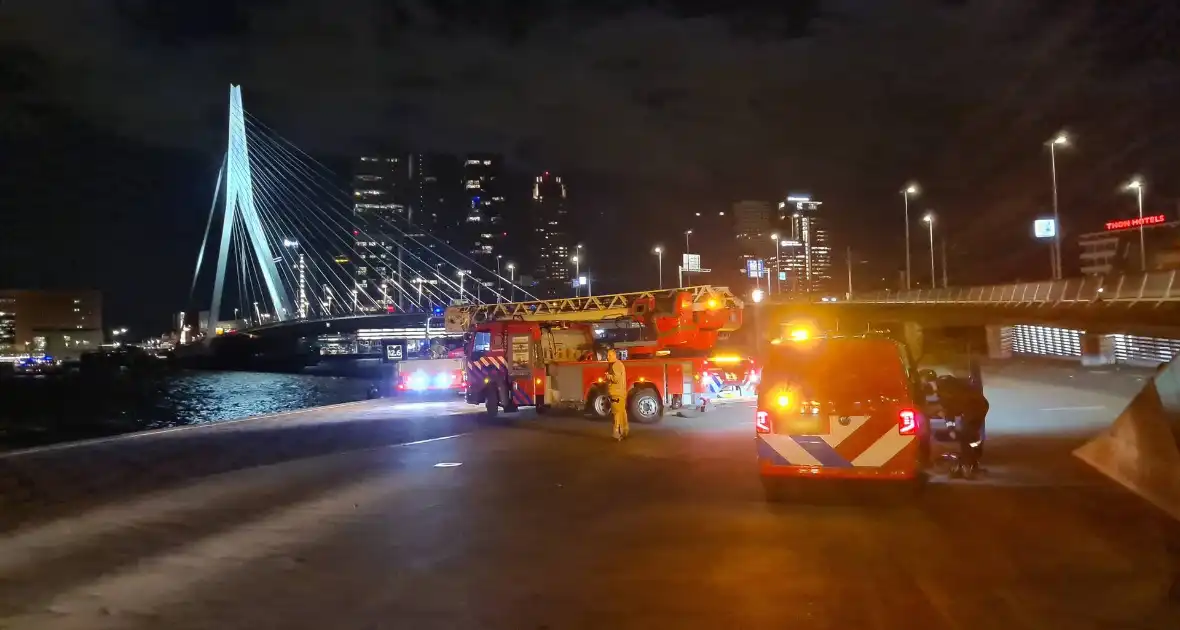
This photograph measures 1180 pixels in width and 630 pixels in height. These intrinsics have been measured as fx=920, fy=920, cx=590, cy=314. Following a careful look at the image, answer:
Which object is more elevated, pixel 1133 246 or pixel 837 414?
pixel 1133 246

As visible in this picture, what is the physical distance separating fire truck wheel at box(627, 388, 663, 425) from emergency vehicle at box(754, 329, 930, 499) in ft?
29.5

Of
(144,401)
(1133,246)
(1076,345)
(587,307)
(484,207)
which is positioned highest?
(484,207)

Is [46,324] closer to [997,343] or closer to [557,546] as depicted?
[997,343]

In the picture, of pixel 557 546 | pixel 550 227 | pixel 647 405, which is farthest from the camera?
pixel 550 227

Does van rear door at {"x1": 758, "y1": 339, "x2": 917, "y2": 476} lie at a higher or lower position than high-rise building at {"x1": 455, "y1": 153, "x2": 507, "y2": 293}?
lower

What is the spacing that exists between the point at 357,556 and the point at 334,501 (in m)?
3.05

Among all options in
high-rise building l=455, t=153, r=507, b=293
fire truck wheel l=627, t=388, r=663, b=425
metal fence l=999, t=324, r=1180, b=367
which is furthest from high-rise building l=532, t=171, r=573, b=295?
fire truck wheel l=627, t=388, r=663, b=425

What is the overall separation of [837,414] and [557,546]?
142 inches


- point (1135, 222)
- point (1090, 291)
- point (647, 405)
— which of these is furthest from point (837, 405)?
point (1135, 222)

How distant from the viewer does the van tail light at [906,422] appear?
9.97 m

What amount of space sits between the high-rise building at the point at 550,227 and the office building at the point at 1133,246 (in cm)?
7509

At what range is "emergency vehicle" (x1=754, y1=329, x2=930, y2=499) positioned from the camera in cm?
1002

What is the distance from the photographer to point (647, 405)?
19.8 m

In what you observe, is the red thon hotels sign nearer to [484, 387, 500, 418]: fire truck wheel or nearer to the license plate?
[484, 387, 500, 418]: fire truck wheel
